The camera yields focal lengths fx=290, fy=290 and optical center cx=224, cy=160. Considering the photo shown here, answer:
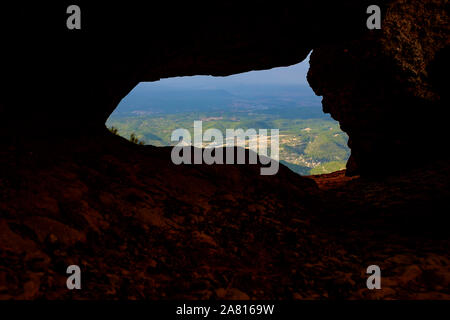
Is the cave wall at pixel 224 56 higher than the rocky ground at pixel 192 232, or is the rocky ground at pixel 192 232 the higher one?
the cave wall at pixel 224 56

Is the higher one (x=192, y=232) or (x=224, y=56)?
(x=224, y=56)

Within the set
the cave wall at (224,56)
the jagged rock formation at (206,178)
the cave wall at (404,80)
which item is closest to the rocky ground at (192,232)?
the jagged rock formation at (206,178)

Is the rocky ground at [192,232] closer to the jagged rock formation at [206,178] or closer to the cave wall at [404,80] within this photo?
the jagged rock formation at [206,178]

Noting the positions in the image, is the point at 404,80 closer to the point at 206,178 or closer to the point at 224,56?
the point at 224,56

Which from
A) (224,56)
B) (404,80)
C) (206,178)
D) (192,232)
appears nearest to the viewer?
(192,232)

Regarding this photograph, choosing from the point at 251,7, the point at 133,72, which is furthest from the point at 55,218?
the point at 251,7

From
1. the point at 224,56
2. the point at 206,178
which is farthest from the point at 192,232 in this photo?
the point at 224,56
